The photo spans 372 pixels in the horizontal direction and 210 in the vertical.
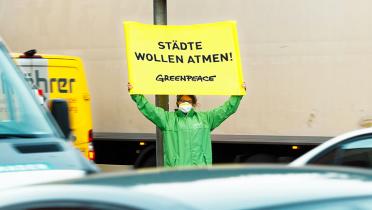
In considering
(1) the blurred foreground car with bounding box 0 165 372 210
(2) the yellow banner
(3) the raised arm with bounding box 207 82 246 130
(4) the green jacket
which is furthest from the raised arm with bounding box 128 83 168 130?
(1) the blurred foreground car with bounding box 0 165 372 210

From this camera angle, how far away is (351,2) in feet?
31.5

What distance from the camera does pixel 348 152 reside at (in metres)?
5.76

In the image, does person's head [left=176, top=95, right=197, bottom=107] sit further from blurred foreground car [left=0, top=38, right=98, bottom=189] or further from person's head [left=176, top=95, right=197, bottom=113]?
blurred foreground car [left=0, top=38, right=98, bottom=189]

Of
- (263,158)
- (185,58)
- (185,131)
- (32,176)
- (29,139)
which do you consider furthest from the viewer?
(263,158)

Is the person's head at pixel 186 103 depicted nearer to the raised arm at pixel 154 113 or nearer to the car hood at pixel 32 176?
the raised arm at pixel 154 113

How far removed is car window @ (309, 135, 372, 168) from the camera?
18.6 feet

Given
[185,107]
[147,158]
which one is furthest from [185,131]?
[147,158]

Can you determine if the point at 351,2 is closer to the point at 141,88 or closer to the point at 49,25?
the point at 141,88

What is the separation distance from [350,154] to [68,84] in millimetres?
5150

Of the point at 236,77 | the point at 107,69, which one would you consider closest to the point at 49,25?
the point at 107,69

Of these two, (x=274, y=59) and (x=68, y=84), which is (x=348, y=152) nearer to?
(x=274, y=59)

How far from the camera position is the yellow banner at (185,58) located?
877 cm

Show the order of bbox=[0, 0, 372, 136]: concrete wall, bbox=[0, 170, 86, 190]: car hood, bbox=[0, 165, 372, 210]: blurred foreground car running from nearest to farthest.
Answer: bbox=[0, 165, 372, 210]: blurred foreground car, bbox=[0, 170, 86, 190]: car hood, bbox=[0, 0, 372, 136]: concrete wall

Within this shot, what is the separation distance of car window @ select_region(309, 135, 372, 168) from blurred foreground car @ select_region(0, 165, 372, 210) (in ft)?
9.15
